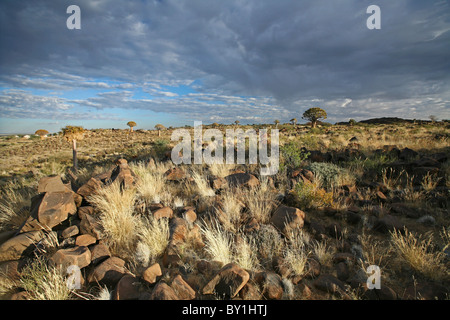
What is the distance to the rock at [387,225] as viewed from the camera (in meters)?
3.82

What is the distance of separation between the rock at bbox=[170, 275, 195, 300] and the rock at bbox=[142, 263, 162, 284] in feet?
1.31

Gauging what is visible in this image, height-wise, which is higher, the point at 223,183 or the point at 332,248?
the point at 223,183

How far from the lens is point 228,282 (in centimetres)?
249

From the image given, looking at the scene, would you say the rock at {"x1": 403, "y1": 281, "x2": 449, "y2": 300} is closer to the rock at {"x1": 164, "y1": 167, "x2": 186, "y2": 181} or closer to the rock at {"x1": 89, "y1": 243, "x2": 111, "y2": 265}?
the rock at {"x1": 89, "y1": 243, "x2": 111, "y2": 265}

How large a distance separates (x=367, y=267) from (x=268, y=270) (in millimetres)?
1414

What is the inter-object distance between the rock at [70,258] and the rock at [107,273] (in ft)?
0.78

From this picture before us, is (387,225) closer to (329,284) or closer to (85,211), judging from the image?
(329,284)

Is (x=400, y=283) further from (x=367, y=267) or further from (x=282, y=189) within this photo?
(x=282, y=189)

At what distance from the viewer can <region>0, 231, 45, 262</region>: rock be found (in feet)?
9.97

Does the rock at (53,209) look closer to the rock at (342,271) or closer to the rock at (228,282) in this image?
the rock at (228,282)

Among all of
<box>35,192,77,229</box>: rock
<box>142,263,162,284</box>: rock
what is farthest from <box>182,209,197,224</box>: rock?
<box>35,192,77,229</box>: rock
